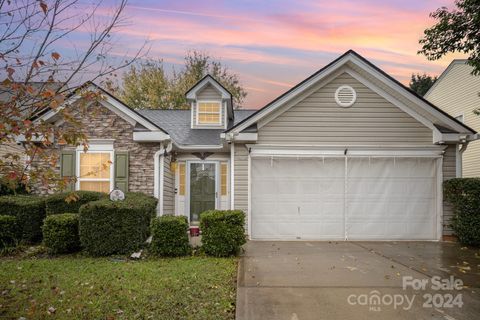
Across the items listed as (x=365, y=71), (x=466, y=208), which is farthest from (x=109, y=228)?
(x=466, y=208)

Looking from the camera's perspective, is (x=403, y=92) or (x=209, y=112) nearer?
(x=403, y=92)

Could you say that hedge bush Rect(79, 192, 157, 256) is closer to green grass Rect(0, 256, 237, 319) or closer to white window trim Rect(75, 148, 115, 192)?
green grass Rect(0, 256, 237, 319)

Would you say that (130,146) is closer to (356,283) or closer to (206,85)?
(206,85)

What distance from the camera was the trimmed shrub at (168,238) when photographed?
27.9 feet

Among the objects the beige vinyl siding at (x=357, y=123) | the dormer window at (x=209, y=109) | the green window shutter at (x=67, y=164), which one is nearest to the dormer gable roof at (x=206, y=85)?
the dormer window at (x=209, y=109)

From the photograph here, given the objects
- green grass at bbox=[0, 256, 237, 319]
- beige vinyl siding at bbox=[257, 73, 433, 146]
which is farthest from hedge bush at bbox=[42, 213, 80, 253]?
beige vinyl siding at bbox=[257, 73, 433, 146]

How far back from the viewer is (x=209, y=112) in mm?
14586

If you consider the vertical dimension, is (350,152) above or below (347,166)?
above

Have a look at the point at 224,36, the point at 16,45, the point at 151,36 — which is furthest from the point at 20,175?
the point at 224,36

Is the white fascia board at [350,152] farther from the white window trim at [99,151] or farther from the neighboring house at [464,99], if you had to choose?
the neighboring house at [464,99]

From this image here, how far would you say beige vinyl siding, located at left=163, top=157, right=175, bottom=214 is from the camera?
1195 cm

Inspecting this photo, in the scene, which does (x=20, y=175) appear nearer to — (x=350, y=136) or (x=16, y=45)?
(x=16, y=45)

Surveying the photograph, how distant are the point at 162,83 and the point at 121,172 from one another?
57.9 ft

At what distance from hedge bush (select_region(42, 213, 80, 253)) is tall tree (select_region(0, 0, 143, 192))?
4190 mm
